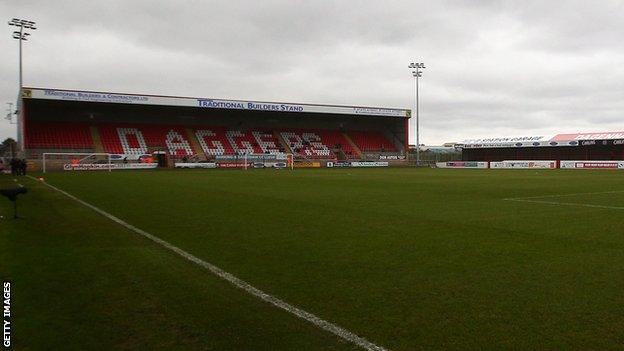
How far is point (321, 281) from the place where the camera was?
610cm

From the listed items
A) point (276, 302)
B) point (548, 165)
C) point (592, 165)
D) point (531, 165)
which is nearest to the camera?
point (276, 302)

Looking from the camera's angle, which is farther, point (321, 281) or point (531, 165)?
point (531, 165)

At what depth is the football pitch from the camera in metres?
4.33

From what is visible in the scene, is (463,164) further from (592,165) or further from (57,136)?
(57,136)

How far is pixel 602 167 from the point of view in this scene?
53312mm

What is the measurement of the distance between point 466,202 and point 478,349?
1238 centimetres

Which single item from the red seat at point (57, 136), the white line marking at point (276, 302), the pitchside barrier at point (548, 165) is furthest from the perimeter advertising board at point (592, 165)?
the white line marking at point (276, 302)

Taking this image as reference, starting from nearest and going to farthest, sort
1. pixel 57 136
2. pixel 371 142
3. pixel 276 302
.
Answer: pixel 276 302 < pixel 57 136 < pixel 371 142

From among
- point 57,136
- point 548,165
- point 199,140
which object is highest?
point 57,136

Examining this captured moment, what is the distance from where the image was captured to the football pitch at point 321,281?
4332 millimetres

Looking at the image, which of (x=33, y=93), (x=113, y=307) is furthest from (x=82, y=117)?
(x=113, y=307)

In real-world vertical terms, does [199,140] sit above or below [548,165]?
above

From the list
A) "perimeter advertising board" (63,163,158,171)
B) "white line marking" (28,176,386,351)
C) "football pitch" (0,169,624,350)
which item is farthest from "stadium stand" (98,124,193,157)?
"white line marking" (28,176,386,351)

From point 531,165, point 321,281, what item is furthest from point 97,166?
point 321,281
